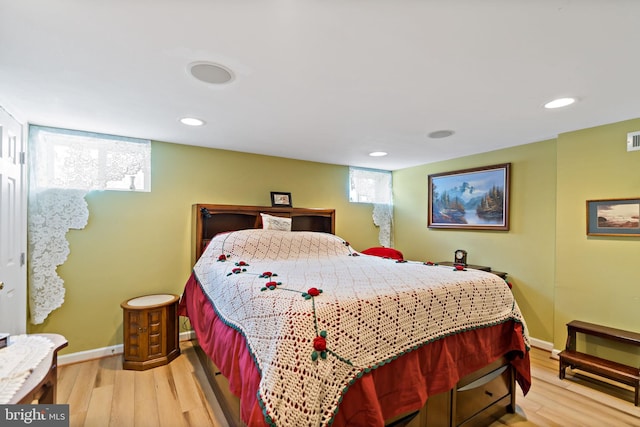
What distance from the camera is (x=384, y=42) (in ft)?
4.50

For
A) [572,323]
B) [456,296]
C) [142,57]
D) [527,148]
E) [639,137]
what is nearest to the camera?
[142,57]

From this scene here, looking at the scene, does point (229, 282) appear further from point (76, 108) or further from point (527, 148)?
point (527, 148)

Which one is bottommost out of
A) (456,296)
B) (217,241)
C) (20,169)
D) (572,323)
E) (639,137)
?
(572,323)

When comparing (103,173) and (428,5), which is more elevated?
(428,5)

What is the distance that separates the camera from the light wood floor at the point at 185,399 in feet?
6.28

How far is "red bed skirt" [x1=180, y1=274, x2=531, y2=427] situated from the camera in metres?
1.22

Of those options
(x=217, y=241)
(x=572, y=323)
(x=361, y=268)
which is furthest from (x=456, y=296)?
(x=217, y=241)

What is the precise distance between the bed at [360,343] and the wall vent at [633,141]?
1.75 m

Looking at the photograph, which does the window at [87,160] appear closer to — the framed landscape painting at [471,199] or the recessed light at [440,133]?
the recessed light at [440,133]

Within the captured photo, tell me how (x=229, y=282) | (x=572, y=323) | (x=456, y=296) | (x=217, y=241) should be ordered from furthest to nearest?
(x=217, y=241) < (x=572, y=323) < (x=229, y=282) < (x=456, y=296)

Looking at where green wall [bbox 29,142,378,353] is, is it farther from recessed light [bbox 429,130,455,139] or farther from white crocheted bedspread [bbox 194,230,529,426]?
recessed light [bbox 429,130,455,139]

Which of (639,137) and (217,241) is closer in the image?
(639,137)

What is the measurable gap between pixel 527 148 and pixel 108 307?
15.6 feet

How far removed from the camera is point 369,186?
475cm
